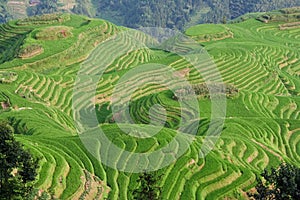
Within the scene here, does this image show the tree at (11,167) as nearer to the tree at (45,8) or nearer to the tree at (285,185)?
the tree at (285,185)

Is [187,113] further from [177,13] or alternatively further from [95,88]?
[177,13]

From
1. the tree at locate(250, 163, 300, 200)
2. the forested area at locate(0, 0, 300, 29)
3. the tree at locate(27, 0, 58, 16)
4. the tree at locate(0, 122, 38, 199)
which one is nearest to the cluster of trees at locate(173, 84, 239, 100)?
the tree at locate(250, 163, 300, 200)

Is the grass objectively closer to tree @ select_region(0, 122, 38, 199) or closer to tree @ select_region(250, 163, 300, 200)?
tree @ select_region(250, 163, 300, 200)

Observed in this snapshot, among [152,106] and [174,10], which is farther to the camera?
[174,10]

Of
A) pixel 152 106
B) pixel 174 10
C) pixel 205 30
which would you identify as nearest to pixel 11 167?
pixel 152 106

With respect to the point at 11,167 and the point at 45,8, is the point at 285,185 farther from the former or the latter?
the point at 45,8

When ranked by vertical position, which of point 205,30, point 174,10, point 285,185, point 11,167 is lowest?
point 174,10

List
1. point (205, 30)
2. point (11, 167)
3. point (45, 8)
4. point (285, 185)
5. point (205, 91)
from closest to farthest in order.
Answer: point (11, 167) < point (285, 185) < point (205, 91) < point (205, 30) < point (45, 8)

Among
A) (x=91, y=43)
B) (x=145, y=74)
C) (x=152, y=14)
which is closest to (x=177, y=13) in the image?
(x=152, y=14)
